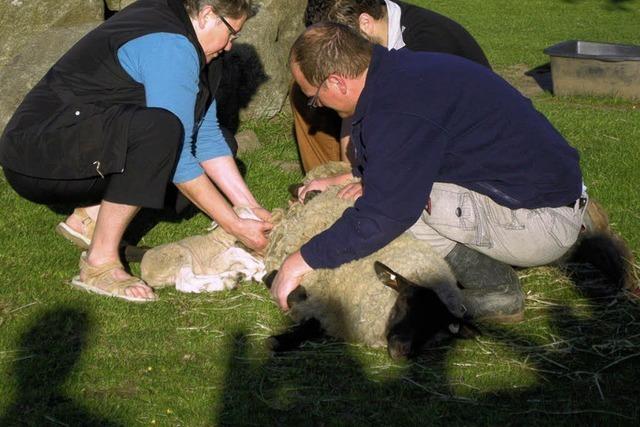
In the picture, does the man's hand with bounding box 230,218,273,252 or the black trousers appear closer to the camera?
the black trousers

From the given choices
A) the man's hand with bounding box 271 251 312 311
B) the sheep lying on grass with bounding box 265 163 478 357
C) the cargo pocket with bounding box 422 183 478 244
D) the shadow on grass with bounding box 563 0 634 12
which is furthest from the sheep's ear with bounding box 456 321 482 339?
the shadow on grass with bounding box 563 0 634 12

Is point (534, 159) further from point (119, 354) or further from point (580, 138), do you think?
point (580, 138)

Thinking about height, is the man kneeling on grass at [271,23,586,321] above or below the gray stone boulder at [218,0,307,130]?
above

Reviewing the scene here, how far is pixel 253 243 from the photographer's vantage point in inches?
204

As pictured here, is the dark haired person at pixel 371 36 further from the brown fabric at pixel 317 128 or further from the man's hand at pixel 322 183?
the man's hand at pixel 322 183

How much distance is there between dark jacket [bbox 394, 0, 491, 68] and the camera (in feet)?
18.8

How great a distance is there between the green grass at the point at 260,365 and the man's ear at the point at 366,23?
1.58 meters

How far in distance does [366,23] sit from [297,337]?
1887mm

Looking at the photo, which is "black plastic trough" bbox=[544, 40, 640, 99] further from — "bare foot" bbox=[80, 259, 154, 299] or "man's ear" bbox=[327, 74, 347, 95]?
"bare foot" bbox=[80, 259, 154, 299]

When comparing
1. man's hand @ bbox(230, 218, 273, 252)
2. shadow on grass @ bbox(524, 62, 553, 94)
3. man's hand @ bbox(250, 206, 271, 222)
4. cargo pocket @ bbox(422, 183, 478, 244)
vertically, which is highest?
cargo pocket @ bbox(422, 183, 478, 244)

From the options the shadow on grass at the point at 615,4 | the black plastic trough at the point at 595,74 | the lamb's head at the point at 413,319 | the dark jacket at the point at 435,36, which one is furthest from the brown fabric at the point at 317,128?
the shadow on grass at the point at 615,4

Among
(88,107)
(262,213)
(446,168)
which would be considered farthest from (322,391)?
(88,107)

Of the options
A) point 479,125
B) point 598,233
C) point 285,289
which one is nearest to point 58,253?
point 285,289

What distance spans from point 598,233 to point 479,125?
4.27 ft
